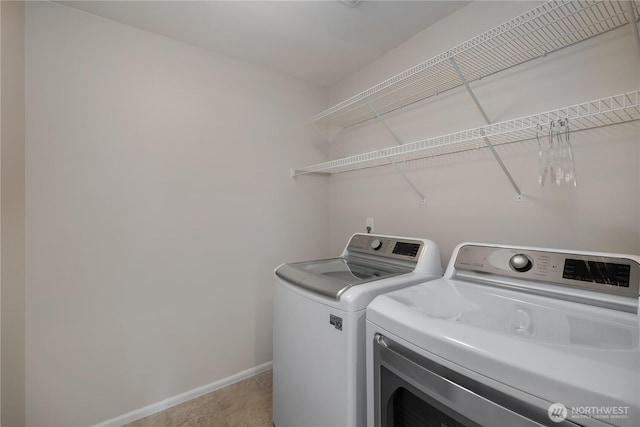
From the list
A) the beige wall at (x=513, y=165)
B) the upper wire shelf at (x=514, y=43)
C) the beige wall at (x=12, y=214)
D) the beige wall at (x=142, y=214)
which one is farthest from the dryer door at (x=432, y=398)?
the beige wall at (x=12, y=214)

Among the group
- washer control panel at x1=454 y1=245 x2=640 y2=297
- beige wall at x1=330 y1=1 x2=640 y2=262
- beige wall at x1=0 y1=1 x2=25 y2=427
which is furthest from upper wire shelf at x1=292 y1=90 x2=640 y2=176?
beige wall at x1=0 y1=1 x2=25 y2=427

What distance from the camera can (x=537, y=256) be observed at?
107 cm

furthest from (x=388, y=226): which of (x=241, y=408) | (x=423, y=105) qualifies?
(x=241, y=408)

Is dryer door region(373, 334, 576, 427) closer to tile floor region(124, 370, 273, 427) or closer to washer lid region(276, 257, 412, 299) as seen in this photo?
washer lid region(276, 257, 412, 299)

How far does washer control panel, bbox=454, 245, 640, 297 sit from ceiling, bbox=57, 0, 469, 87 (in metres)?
1.41

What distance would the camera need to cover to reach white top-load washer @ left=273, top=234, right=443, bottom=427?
1.02 metres

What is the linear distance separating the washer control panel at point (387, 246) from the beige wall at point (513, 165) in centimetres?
27

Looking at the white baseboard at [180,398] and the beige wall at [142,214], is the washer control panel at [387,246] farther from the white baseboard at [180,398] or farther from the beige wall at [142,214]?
the white baseboard at [180,398]

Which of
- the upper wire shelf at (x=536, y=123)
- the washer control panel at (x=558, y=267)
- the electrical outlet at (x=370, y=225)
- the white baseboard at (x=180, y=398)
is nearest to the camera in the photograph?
the washer control panel at (x=558, y=267)

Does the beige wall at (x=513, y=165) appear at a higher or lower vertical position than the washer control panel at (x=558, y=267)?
higher

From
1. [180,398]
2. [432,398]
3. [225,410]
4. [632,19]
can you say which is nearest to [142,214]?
[180,398]

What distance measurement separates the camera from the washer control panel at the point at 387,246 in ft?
4.88

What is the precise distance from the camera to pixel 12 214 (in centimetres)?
126

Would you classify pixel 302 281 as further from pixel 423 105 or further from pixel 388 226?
pixel 423 105
